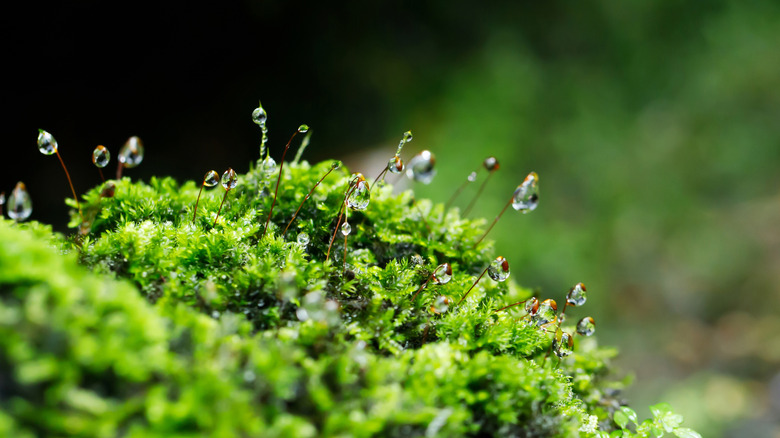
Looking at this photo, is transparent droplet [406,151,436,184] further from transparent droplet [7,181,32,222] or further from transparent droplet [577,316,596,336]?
transparent droplet [7,181,32,222]

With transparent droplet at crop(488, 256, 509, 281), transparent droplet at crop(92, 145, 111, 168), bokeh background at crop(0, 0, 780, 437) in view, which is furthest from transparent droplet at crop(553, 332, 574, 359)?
bokeh background at crop(0, 0, 780, 437)

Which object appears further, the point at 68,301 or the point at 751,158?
the point at 751,158

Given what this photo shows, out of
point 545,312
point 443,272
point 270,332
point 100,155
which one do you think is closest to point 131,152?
point 100,155

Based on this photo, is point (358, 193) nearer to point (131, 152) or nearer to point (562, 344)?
point (131, 152)

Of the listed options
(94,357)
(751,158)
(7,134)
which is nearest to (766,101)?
(751,158)

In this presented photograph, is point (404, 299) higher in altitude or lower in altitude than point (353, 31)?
lower

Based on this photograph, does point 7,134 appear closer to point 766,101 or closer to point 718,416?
point 718,416
